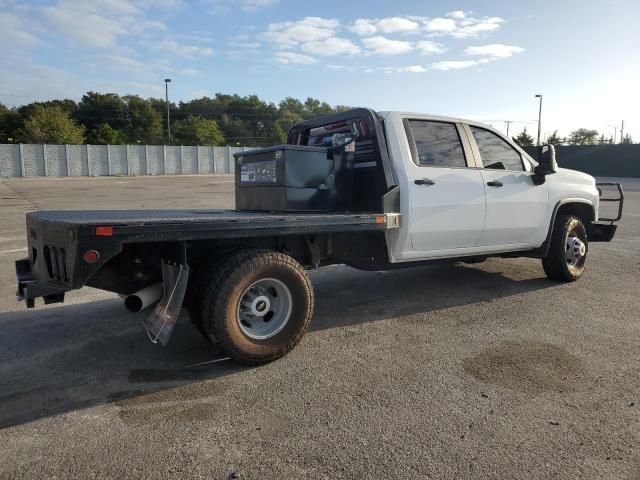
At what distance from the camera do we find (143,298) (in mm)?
3588

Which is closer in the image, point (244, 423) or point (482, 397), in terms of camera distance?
point (244, 423)

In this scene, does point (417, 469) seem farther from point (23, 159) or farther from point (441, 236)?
point (23, 159)

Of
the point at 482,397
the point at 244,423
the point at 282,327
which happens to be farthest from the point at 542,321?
the point at 244,423

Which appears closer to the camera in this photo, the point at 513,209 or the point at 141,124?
the point at 513,209

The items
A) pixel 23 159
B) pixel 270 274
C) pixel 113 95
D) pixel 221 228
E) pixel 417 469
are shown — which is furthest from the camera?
pixel 113 95

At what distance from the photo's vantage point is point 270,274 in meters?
3.79

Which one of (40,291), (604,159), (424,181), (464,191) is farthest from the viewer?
(604,159)

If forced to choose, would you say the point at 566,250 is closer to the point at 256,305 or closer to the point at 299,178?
the point at 299,178

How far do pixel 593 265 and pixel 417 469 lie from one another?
6.33 metres

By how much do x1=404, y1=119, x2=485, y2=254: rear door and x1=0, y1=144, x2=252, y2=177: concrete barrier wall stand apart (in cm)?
4153

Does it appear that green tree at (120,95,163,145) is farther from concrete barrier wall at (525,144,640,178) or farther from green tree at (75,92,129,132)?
concrete barrier wall at (525,144,640,178)

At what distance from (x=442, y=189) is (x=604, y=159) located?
44.4 meters

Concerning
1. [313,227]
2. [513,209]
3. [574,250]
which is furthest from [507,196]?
[313,227]

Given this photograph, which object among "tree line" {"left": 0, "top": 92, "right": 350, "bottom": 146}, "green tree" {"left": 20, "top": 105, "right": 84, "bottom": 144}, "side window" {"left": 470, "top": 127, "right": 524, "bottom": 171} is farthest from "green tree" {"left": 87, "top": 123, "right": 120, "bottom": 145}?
"side window" {"left": 470, "top": 127, "right": 524, "bottom": 171}
